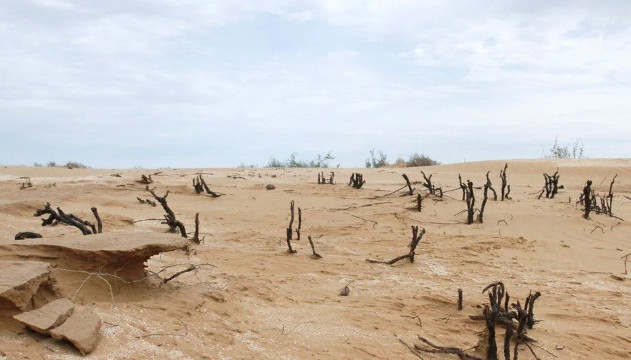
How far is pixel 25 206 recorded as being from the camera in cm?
723

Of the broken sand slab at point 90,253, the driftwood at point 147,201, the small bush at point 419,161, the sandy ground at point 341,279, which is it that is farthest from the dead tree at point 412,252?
the small bush at point 419,161

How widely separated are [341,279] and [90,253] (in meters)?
2.15

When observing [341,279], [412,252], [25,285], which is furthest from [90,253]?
[412,252]

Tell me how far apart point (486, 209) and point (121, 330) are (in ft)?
21.7

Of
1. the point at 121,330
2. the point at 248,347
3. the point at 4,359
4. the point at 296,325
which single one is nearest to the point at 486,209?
the point at 296,325

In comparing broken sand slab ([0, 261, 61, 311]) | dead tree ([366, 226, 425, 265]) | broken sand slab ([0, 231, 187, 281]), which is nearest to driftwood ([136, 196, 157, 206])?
dead tree ([366, 226, 425, 265])

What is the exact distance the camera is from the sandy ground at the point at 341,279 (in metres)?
3.40

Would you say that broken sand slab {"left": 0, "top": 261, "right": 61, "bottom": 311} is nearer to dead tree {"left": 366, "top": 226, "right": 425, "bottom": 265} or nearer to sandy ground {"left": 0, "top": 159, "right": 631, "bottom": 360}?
sandy ground {"left": 0, "top": 159, "right": 631, "bottom": 360}

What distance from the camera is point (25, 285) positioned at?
2926mm

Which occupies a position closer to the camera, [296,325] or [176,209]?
[296,325]

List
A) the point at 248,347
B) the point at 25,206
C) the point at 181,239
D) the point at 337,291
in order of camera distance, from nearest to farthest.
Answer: the point at 248,347 → the point at 181,239 → the point at 337,291 → the point at 25,206

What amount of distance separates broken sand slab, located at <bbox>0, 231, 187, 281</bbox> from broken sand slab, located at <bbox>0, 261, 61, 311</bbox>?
18.3 inches

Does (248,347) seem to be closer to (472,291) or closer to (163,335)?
(163,335)

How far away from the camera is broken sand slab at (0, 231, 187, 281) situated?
3.76 meters
